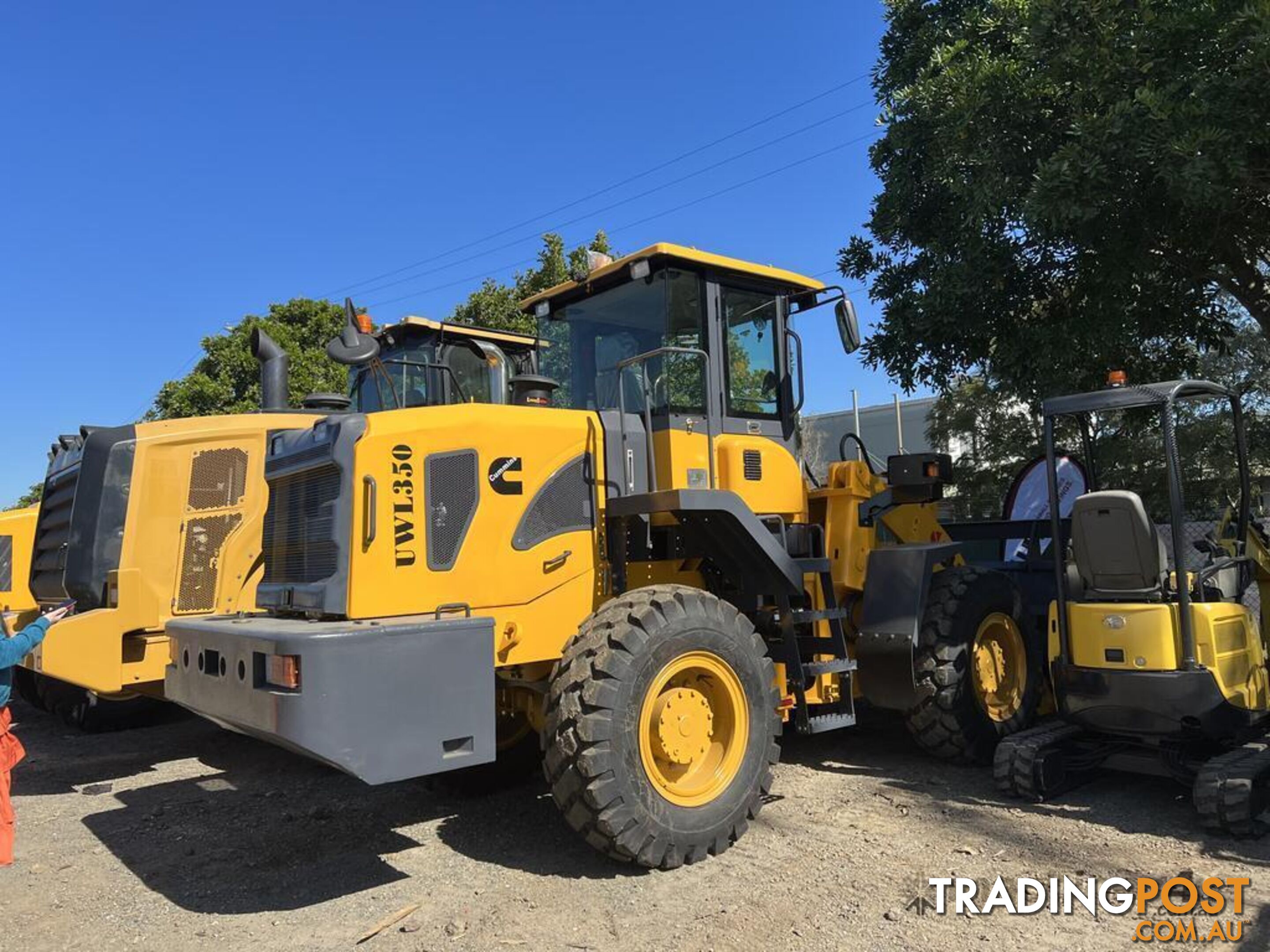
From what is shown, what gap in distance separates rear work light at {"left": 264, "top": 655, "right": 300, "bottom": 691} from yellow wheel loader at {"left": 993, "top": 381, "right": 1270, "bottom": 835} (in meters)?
3.89

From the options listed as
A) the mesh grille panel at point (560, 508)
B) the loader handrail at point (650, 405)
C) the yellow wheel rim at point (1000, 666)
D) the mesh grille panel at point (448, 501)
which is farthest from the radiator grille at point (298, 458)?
the yellow wheel rim at point (1000, 666)

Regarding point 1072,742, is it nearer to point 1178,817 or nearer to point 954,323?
point 1178,817

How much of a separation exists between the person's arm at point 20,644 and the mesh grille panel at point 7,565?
5.01 meters

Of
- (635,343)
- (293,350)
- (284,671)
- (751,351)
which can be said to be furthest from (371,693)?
(293,350)

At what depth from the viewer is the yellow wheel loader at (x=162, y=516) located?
6531 mm

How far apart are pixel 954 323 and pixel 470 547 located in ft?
19.8

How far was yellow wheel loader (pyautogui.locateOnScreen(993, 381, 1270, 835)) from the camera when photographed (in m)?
4.97

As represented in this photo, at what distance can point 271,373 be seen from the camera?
8.51 meters

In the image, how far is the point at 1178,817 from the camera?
197 inches

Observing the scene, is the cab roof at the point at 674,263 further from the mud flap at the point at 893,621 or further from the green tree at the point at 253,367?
the green tree at the point at 253,367

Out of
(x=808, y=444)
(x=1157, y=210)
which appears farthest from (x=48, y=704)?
(x=808, y=444)

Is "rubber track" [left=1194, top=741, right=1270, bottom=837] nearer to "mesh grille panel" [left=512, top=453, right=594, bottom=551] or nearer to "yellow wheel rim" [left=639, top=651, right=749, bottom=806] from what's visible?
"yellow wheel rim" [left=639, top=651, right=749, bottom=806]

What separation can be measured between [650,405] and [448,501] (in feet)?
5.18

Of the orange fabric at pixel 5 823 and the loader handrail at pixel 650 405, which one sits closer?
the orange fabric at pixel 5 823
